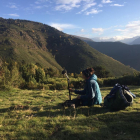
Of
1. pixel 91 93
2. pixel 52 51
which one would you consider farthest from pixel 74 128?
pixel 52 51

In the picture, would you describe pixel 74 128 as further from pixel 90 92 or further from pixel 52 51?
pixel 52 51

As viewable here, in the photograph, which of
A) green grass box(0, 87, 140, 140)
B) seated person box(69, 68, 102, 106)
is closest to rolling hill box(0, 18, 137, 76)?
seated person box(69, 68, 102, 106)

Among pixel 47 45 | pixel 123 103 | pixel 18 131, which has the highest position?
pixel 47 45

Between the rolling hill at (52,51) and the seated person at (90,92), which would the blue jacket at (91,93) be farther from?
the rolling hill at (52,51)

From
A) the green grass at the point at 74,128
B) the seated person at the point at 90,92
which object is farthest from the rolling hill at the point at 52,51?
the green grass at the point at 74,128

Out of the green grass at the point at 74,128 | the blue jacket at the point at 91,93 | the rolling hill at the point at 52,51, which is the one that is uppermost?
the rolling hill at the point at 52,51

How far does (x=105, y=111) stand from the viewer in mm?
5203

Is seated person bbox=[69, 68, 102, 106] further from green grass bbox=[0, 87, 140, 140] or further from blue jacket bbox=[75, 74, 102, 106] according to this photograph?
green grass bbox=[0, 87, 140, 140]

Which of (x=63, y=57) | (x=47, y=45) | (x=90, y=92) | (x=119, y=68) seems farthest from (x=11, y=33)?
(x=90, y=92)

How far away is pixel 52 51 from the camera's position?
550 ft

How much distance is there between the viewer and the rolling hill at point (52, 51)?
105562 millimetres

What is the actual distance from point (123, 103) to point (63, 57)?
473 feet

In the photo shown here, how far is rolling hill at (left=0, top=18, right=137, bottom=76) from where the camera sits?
10556cm

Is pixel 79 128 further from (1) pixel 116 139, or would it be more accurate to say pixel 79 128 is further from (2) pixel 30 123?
(2) pixel 30 123
